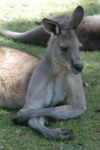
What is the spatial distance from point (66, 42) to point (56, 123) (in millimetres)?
895

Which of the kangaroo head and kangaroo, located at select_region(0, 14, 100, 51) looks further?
kangaroo, located at select_region(0, 14, 100, 51)

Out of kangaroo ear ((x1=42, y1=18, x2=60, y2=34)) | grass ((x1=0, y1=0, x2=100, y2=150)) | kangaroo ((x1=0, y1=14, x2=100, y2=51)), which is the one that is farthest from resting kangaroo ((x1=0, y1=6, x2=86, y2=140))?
kangaroo ((x1=0, y1=14, x2=100, y2=51))

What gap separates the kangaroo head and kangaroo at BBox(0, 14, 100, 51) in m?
2.76

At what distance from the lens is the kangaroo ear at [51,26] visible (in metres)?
5.89

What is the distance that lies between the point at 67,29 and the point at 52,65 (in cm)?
45

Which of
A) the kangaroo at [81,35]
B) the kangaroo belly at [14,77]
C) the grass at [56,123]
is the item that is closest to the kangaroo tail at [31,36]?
the kangaroo at [81,35]

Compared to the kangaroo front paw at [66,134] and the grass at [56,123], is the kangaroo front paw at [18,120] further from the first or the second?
the kangaroo front paw at [66,134]

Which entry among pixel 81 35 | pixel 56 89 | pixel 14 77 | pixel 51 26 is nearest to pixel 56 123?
pixel 56 89

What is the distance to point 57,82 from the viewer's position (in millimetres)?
6148

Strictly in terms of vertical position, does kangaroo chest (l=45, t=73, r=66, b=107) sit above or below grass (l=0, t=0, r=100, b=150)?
above

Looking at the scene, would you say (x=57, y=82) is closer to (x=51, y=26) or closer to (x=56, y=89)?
(x=56, y=89)

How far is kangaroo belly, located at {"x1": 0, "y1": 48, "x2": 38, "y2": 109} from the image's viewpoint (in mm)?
6426

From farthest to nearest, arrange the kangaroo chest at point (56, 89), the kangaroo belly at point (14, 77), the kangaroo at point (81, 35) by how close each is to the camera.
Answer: the kangaroo at point (81, 35), the kangaroo belly at point (14, 77), the kangaroo chest at point (56, 89)

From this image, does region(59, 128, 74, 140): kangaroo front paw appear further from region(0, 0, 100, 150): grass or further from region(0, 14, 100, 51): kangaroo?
→ region(0, 14, 100, 51): kangaroo
